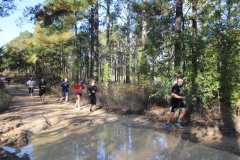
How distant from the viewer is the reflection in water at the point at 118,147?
722 cm

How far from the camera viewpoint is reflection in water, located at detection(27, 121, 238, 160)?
23.7ft

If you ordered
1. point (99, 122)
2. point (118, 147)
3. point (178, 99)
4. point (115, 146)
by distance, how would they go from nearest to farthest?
point (118, 147) < point (115, 146) < point (178, 99) < point (99, 122)

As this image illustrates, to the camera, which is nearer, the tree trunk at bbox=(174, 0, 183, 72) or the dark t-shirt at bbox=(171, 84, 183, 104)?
the dark t-shirt at bbox=(171, 84, 183, 104)

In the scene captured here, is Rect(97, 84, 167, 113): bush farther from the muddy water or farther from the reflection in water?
the reflection in water

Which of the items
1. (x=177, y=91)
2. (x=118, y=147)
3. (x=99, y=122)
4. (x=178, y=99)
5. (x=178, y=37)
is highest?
(x=178, y=37)

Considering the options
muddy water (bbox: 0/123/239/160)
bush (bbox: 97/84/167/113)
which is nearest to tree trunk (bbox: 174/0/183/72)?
bush (bbox: 97/84/167/113)

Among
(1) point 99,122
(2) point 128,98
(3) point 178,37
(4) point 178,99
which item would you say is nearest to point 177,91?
(4) point 178,99

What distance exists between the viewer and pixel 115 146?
8.30m

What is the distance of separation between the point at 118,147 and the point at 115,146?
0.16 metres

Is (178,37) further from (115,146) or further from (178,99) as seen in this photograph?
(115,146)

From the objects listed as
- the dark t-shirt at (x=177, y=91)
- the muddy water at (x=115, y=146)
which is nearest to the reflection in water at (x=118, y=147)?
the muddy water at (x=115, y=146)

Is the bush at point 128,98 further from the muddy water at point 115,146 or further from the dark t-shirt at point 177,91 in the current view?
the muddy water at point 115,146

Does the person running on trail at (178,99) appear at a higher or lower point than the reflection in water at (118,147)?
higher

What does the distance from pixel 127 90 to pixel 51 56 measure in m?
27.5
